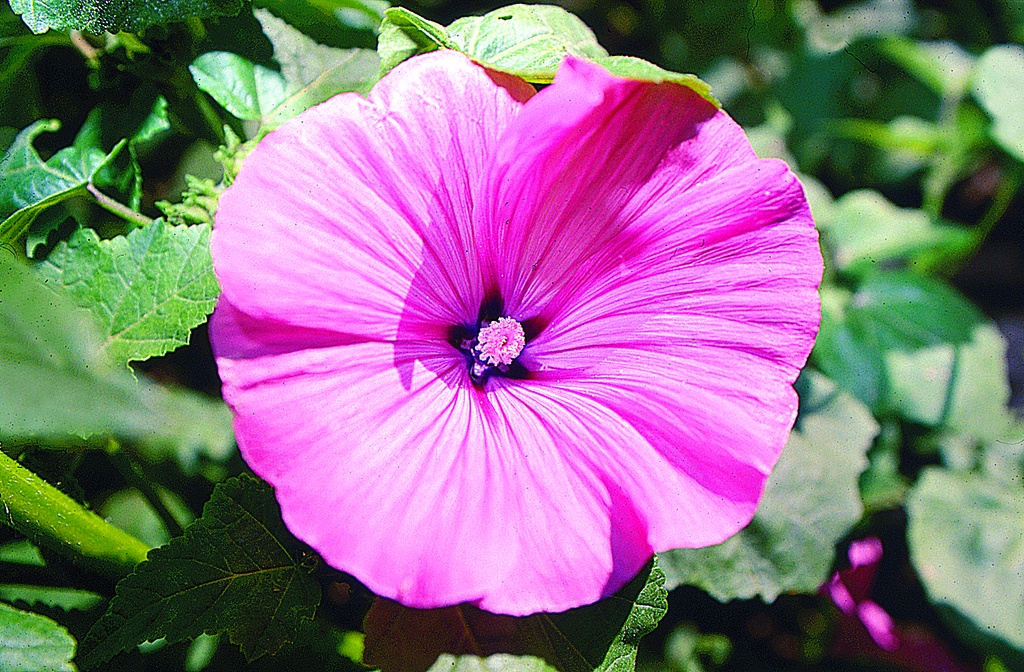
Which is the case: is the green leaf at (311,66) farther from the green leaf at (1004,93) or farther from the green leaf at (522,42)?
the green leaf at (1004,93)

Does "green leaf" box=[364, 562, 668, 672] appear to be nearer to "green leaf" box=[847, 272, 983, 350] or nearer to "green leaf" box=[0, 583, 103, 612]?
"green leaf" box=[0, 583, 103, 612]

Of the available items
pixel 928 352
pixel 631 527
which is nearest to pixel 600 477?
pixel 631 527

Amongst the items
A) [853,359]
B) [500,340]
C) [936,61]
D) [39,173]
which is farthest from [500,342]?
[936,61]

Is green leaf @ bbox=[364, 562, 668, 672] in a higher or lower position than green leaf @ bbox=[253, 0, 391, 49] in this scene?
lower

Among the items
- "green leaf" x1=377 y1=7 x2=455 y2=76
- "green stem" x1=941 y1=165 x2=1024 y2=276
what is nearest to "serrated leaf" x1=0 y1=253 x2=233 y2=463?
"green leaf" x1=377 y1=7 x2=455 y2=76

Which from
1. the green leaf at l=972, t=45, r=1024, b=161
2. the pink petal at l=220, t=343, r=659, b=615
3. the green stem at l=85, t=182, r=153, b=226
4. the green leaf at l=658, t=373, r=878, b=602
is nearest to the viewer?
the pink petal at l=220, t=343, r=659, b=615

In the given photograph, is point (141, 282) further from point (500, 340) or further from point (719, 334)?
point (719, 334)
